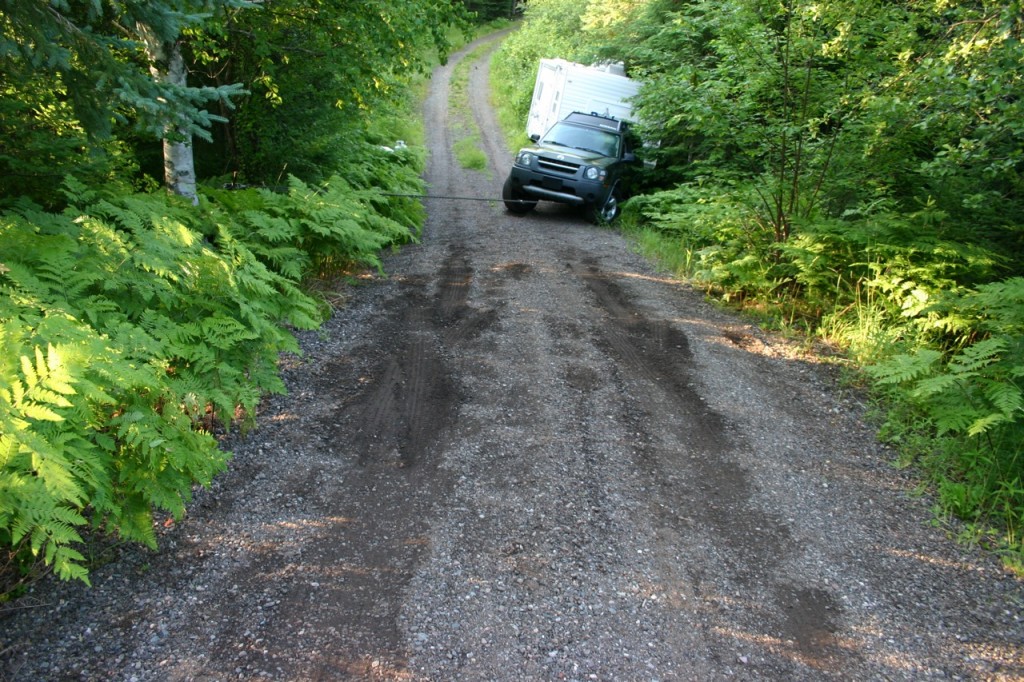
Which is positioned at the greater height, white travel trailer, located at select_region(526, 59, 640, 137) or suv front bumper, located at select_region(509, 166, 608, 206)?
white travel trailer, located at select_region(526, 59, 640, 137)

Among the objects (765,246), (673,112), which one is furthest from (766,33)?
(765,246)

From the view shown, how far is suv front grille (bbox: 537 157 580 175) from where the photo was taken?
1262 cm

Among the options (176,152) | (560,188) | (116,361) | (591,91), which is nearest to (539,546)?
(116,361)

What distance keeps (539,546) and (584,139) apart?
11.1m

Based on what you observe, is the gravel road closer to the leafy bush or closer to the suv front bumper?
the leafy bush

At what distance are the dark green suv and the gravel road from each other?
20.8 ft

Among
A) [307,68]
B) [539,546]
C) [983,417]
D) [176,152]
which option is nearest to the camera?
[539,546]

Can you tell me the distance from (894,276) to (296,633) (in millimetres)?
6342

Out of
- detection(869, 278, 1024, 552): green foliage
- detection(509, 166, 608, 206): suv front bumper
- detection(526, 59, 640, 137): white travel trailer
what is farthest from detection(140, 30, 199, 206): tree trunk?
detection(526, 59, 640, 137): white travel trailer

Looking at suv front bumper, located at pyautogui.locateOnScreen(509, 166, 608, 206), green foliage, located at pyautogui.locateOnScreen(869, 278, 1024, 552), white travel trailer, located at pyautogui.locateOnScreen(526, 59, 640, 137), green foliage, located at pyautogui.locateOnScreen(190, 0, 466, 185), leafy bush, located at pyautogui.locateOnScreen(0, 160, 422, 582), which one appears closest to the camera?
leafy bush, located at pyautogui.locateOnScreen(0, 160, 422, 582)

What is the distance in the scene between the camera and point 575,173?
12.6 meters

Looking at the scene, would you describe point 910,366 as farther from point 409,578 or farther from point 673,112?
point 673,112

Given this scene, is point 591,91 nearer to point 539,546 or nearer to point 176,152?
point 176,152

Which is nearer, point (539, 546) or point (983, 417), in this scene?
point (539, 546)
